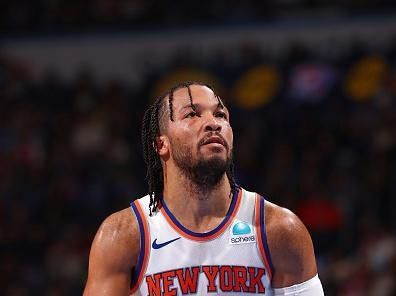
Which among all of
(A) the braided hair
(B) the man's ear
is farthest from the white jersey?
(B) the man's ear

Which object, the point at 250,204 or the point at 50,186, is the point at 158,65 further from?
the point at 250,204

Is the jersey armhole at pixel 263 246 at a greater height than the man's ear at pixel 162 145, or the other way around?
the man's ear at pixel 162 145

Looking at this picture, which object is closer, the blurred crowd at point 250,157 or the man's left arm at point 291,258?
the man's left arm at point 291,258

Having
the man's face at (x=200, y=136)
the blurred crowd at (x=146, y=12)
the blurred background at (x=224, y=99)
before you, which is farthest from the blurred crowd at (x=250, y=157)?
the man's face at (x=200, y=136)

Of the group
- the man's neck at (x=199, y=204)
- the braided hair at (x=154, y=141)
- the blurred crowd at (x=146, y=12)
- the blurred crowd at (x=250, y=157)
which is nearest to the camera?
the man's neck at (x=199, y=204)

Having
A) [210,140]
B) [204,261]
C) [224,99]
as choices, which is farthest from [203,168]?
[224,99]

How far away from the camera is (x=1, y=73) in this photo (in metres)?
13.0

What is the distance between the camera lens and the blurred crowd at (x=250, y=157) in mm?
9172

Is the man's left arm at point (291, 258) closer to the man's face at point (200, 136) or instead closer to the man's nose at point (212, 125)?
the man's face at point (200, 136)

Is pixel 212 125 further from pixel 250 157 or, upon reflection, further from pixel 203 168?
pixel 250 157

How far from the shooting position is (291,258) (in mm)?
3680

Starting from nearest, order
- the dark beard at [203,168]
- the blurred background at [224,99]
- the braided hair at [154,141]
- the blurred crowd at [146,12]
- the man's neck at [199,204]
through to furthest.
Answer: the dark beard at [203,168] < the man's neck at [199,204] < the braided hair at [154,141] < the blurred background at [224,99] < the blurred crowd at [146,12]

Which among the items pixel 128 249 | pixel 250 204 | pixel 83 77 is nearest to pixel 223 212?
pixel 250 204

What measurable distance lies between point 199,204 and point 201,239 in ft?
0.58
